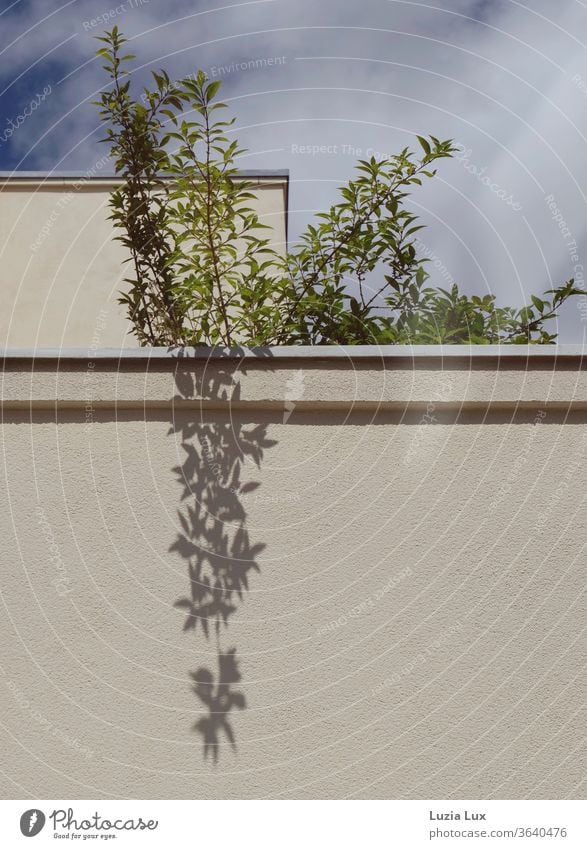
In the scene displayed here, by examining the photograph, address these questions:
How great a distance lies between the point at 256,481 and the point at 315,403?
0.49 metres

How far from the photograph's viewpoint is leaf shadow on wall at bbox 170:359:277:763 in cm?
350

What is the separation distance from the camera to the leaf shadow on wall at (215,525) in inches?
138

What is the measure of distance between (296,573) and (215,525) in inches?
18.2

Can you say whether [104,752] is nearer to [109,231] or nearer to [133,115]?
[133,115]

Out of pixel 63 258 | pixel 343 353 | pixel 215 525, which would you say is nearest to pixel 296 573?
pixel 215 525
